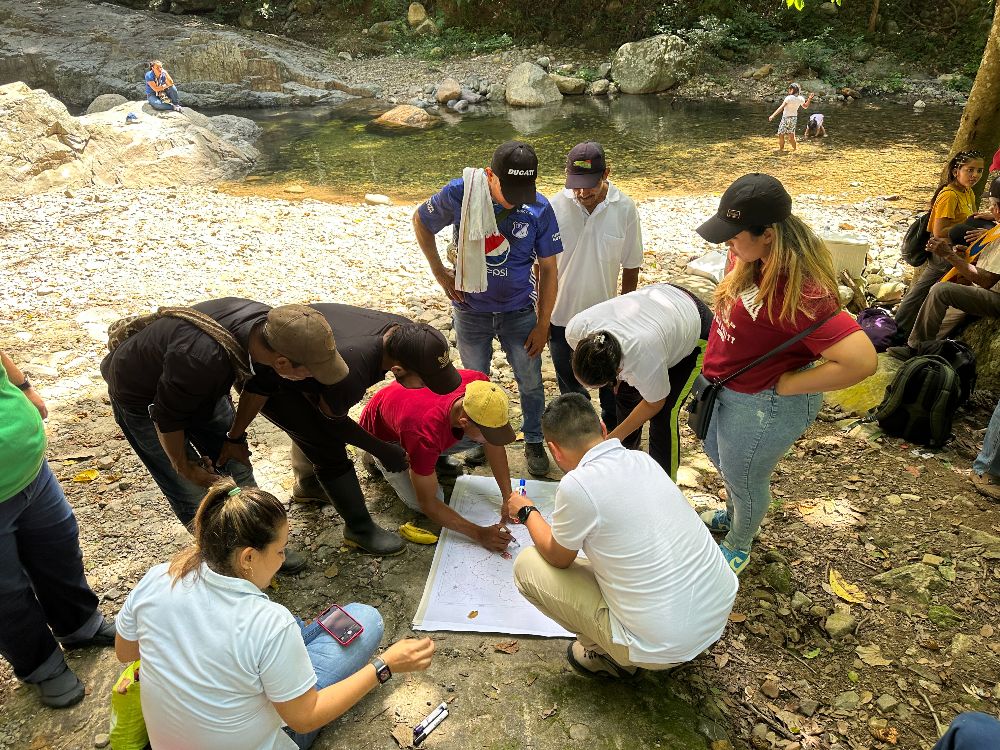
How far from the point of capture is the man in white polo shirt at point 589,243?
3260 millimetres

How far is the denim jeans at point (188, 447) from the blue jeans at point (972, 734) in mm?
2606

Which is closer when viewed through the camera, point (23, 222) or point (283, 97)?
point (23, 222)

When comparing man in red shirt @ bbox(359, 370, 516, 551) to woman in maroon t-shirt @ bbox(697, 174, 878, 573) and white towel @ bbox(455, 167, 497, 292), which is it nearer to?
white towel @ bbox(455, 167, 497, 292)

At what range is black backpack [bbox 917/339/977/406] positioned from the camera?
3.58 m

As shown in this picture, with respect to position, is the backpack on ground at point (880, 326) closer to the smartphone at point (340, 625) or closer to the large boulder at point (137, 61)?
the smartphone at point (340, 625)

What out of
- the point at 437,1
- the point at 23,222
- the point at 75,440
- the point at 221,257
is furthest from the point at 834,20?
the point at 75,440

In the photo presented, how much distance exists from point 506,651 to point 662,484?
0.94 meters

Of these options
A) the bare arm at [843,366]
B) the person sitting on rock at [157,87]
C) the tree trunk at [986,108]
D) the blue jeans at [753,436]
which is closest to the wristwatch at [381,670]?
the blue jeans at [753,436]

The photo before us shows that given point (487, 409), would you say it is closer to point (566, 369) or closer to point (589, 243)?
point (566, 369)

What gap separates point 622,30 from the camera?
1833 cm

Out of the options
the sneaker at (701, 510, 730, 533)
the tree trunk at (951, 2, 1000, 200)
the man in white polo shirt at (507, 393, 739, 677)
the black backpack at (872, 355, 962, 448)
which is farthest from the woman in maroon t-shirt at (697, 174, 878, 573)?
the tree trunk at (951, 2, 1000, 200)

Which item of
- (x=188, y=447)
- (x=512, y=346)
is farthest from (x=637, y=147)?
(x=188, y=447)

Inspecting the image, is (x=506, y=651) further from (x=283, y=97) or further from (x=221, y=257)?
(x=283, y=97)

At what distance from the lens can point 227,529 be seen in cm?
162
